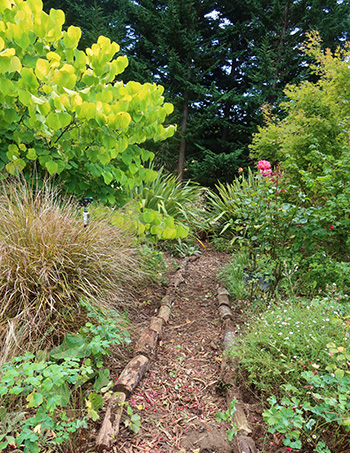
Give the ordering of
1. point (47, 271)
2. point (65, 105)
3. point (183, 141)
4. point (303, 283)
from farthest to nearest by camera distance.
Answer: point (183, 141) → point (303, 283) → point (47, 271) → point (65, 105)

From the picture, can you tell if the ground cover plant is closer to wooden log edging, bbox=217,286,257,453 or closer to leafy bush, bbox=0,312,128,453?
wooden log edging, bbox=217,286,257,453

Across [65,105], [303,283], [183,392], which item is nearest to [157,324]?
[183,392]

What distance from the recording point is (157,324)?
228cm

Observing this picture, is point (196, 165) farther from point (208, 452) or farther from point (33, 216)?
point (208, 452)

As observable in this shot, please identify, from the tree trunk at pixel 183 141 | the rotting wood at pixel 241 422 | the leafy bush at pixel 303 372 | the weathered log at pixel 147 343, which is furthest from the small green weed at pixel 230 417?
the tree trunk at pixel 183 141

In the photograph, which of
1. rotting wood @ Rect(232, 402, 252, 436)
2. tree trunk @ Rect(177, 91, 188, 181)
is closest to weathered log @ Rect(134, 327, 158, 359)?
rotting wood @ Rect(232, 402, 252, 436)

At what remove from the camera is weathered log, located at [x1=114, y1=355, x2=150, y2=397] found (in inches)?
61.8

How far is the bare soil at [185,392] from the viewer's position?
1.36m

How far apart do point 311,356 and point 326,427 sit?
34cm

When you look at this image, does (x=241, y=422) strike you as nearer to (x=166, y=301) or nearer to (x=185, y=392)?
(x=185, y=392)

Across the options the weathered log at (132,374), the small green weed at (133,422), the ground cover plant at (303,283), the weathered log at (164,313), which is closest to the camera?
the ground cover plant at (303,283)

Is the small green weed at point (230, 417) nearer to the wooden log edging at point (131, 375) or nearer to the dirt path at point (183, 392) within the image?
the dirt path at point (183, 392)

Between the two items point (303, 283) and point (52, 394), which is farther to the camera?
point (303, 283)

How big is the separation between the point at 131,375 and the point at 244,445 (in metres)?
0.69
